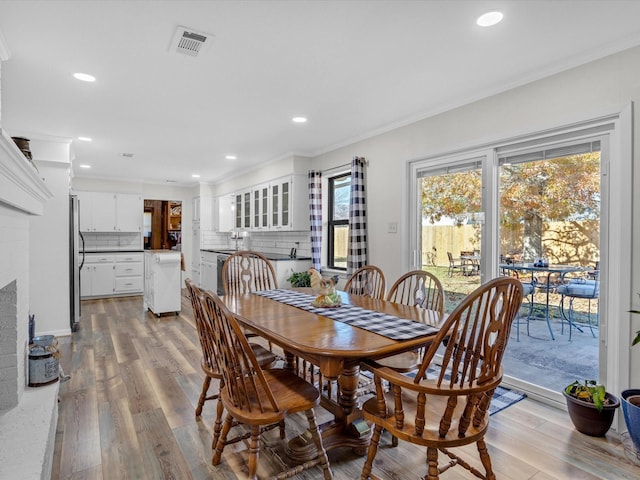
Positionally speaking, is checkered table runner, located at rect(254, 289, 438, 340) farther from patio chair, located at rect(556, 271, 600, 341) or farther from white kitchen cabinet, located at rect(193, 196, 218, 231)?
white kitchen cabinet, located at rect(193, 196, 218, 231)

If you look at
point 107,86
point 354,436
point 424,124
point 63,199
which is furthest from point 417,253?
point 63,199

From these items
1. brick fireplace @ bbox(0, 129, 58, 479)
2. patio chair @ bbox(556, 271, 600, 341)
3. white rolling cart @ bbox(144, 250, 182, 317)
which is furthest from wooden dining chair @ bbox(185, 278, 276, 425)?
white rolling cart @ bbox(144, 250, 182, 317)

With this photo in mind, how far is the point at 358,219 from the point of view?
4207 mm

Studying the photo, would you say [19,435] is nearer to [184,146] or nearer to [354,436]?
[354,436]

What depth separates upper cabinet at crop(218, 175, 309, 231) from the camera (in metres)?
5.21

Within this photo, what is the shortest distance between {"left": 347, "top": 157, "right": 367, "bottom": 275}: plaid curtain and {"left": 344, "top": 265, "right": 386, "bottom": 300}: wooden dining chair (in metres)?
0.85

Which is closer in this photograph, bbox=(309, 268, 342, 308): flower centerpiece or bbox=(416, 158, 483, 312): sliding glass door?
bbox=(309, 268, 342, 308): flower centerpiece

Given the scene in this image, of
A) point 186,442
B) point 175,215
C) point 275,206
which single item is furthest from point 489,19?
point 175,215

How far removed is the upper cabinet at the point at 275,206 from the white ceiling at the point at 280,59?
119 cm

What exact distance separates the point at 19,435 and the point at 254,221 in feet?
15.5

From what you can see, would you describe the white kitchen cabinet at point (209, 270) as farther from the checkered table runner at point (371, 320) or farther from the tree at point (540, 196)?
the tree at point (540, 196)

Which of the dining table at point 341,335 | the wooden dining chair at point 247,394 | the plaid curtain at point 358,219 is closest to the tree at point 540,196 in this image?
the plaid curtain at point 358,219

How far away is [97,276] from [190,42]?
6026mm

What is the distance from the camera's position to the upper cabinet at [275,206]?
5.21 metres
